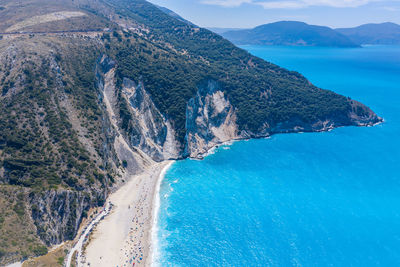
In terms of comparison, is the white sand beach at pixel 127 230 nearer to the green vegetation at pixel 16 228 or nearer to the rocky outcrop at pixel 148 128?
the green vegetation at pixel 16 228

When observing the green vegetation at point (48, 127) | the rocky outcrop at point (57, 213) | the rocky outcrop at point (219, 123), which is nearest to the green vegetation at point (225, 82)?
→ the rocky outcrop at point (219, 123)

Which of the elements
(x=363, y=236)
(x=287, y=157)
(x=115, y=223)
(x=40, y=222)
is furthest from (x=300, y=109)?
(x=40, y=222)

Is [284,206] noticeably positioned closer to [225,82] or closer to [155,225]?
[155,225]

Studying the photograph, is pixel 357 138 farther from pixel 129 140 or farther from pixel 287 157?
pixel 129 140

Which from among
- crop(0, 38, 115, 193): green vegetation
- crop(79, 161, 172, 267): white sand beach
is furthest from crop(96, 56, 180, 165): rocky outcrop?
crop(79, 161, 172, 267): white sand beach

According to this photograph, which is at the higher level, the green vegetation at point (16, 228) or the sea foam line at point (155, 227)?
the green vegetation at point (16, 228)

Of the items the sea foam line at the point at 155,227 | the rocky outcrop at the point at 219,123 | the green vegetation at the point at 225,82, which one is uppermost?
the green vegetation at the point at 225,82
